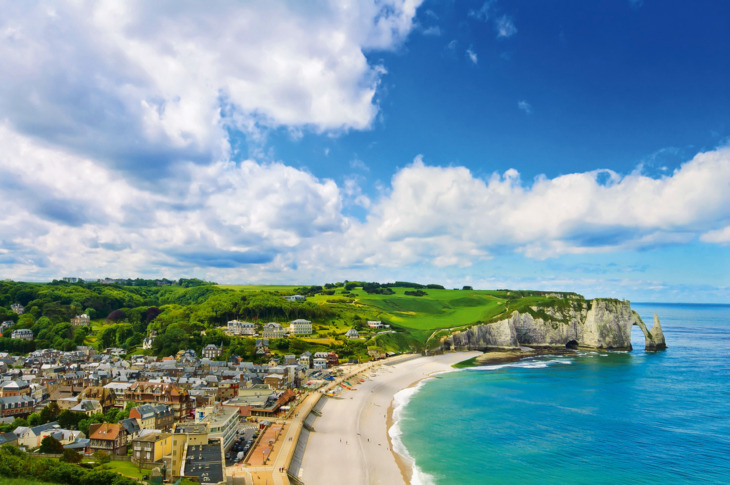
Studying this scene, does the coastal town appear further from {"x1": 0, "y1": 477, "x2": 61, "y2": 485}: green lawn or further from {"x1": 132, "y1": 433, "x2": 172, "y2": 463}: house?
{"x1": 0, "y1": 477, "x2": 61, "y2": 485}: green lawn

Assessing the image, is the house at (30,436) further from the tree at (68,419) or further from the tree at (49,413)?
the tree at (49,413)

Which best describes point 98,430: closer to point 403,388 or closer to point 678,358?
point 403,388

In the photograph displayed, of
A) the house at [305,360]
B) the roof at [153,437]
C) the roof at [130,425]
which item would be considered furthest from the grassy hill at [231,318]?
the roof at [153,437]

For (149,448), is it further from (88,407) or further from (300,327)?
(300,327)

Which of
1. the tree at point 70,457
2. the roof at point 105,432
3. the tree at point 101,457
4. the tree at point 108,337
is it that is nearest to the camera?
the tree at point 70,457

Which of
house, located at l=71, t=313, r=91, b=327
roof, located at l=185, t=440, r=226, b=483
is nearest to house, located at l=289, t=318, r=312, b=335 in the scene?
house, located at l=71, t=313, r=91, b=327

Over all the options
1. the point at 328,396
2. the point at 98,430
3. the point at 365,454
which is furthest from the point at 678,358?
the point at 98,430
